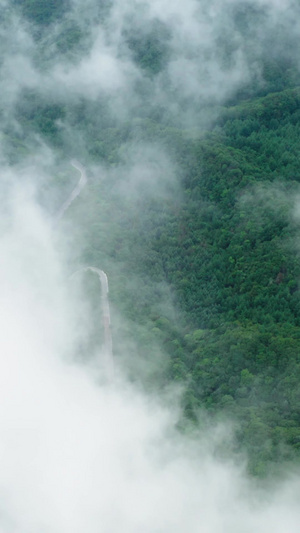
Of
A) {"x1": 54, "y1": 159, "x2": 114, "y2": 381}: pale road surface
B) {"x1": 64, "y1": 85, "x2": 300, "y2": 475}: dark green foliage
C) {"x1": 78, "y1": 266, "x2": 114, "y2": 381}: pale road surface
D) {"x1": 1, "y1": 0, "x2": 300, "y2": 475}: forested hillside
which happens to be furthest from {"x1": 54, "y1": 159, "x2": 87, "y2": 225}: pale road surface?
{"x1": 78, "y1": 266, "x2": 114, "y2": 381}: pale road surface

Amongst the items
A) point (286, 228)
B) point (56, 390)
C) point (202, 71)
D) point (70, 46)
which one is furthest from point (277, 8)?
point (56, 390)

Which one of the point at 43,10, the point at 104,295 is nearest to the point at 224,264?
the point at 104,295

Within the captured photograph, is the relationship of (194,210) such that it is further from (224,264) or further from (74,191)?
(74,191)

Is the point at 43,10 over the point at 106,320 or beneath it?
over

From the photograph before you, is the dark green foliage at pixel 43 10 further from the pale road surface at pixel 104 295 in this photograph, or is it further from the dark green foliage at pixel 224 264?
the pale road surface at pixel 104 295

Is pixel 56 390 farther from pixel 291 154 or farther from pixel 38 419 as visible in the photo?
pixel 291 154

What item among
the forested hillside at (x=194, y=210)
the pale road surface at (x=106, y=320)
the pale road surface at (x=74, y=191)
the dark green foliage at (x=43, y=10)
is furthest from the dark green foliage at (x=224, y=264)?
the dark green foliage at (x=43, y=10)

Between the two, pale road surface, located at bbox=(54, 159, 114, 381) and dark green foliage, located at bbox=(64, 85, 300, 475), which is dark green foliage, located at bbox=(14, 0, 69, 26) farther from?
pale road surface, located at bbox=(54, 159, 114, 381)
